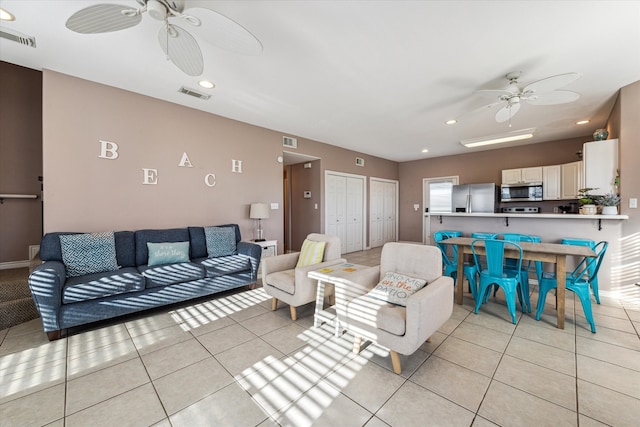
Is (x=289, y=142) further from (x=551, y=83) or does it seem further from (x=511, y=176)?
(x=511, y=176)

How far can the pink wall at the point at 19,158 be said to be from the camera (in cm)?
354

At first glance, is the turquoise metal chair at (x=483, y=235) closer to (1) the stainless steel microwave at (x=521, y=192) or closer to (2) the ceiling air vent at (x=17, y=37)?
(1) the stainless steel microwave at (x=521, y=192)

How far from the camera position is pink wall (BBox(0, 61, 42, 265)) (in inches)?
139

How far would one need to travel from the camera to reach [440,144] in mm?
6012

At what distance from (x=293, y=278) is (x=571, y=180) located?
625 centimetres

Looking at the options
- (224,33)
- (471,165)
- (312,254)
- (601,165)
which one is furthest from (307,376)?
(471,165)

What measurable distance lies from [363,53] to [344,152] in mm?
3948

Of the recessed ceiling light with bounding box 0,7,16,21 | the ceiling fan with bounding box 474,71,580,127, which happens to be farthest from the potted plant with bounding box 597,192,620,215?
the recessed ceiling light with bounding box 0,7,16,21

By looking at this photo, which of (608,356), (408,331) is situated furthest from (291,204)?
(608,356)

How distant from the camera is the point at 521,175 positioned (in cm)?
586

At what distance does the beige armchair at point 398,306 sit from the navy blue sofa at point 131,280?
1.87 meters

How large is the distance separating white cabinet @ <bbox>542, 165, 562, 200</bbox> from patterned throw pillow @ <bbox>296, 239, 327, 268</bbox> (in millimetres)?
5657

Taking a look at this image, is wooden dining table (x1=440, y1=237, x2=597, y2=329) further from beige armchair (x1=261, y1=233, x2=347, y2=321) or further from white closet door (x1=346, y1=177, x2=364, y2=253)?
white closet door (x1=346, y1=177, x2=364, y2=253)

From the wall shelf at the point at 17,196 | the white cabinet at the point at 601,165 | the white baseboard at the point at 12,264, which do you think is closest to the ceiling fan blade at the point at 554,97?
the white cabinet at the point at 601,165
